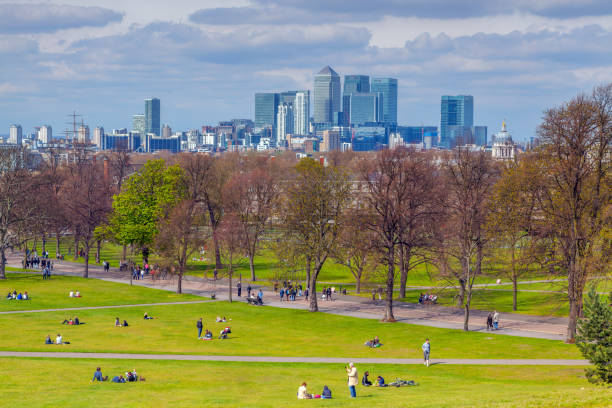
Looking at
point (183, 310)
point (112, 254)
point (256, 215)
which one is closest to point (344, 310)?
point (183, 310)

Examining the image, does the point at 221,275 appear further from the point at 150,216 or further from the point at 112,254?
the point at 112,254

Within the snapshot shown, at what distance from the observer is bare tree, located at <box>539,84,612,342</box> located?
2012 inches

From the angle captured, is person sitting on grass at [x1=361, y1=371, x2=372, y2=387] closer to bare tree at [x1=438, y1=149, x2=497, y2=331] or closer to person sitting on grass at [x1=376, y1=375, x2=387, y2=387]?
person sitting on grass at [x1=376, y1=375, x2=387, y2=387]

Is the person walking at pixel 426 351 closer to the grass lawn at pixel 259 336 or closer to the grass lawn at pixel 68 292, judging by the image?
the grass lawn at pixel 259 336

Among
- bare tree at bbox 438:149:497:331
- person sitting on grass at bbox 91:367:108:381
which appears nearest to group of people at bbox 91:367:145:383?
person sitting on grass at bbox 91:367:108:381

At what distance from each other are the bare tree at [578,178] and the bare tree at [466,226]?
277 inches

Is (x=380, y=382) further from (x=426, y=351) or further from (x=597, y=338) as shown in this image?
(x=597, y=338)

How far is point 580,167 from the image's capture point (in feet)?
170

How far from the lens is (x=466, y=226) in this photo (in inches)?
2336

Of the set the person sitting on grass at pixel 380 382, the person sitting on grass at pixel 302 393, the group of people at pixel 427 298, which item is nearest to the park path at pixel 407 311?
the group of people at pixel 427 298

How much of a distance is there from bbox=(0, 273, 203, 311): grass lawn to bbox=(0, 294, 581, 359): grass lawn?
4357 mm

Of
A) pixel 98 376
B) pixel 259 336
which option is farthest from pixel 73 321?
pixel 98 376

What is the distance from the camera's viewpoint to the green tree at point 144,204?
3383 inches

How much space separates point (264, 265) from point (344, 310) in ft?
105
